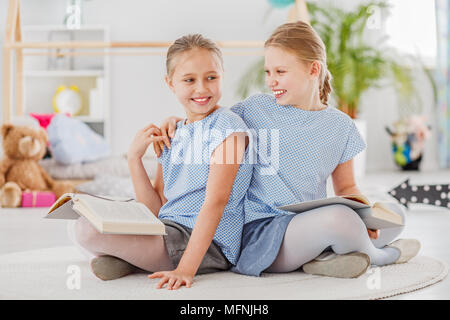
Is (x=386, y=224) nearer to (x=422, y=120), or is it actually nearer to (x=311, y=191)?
(x=311, y=191)

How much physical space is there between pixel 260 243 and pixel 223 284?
13 centimetres

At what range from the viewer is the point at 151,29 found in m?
4.62

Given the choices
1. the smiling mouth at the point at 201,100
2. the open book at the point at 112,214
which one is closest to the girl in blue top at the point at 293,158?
the smiling mouth at the point at 201,100

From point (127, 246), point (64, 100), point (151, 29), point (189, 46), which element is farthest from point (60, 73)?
point (127, 246)

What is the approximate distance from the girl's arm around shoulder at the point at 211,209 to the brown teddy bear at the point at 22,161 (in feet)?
5.57

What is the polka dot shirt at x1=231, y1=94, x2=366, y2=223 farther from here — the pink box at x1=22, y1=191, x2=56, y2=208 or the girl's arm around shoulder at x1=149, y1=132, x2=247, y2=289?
the pink box at x1=22, y1=191, x2=56, y2=208

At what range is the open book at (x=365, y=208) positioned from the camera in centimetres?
110

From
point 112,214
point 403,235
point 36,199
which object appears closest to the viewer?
point 112,214

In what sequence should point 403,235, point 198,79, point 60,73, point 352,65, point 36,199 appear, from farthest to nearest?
point 60,73 → point 352,65 → point 36,199 → point 403,235 → point 198,79

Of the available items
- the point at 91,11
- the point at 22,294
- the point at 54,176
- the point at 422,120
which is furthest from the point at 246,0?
the point at 22,294

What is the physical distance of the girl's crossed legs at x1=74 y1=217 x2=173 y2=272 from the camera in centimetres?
109

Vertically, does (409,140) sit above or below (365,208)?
above

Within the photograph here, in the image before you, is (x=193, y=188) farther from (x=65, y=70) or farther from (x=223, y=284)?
(x=65, y=70)
